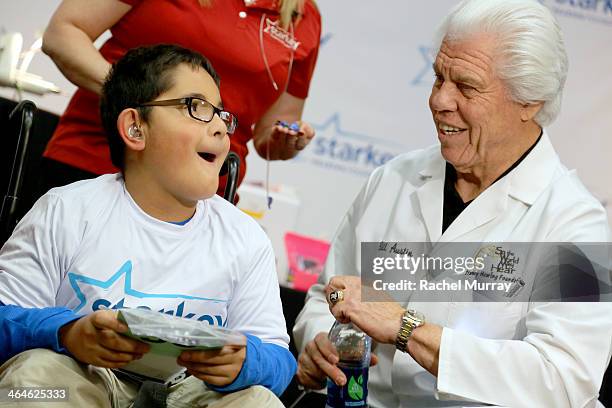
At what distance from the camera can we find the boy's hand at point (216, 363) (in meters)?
1.55

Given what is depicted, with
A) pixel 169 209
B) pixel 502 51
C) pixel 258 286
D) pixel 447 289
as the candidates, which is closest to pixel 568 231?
pixel 447 289

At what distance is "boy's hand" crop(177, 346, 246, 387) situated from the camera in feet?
5.08

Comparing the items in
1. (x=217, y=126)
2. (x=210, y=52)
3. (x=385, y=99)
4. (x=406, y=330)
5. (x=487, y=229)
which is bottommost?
(x=406, y=330)

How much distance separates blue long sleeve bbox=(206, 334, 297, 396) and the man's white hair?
0.97m

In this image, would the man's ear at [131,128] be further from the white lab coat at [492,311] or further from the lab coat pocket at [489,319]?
the lab coat pocket at [489,319]

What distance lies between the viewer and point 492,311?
2.24m

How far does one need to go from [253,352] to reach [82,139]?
40.5 inches

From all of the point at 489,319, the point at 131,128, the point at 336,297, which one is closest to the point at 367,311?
the point at 336,297

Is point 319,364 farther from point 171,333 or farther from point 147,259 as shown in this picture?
point 171,333

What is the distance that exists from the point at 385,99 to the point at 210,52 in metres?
2.21

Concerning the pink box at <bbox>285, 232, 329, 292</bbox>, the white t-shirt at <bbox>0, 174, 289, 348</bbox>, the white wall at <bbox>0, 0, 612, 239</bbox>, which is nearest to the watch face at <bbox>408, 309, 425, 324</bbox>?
the white t-shirt at <bbox>0, 174, 289, 348</bbox>

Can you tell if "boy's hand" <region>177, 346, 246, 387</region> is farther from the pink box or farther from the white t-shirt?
the pink box

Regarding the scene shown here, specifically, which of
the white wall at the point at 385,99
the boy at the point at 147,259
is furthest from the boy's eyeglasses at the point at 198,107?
the white wall at the point at 385,99

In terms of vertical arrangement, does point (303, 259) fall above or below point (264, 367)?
above
